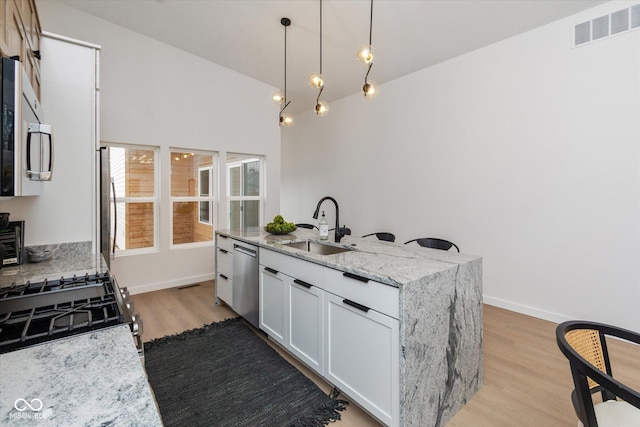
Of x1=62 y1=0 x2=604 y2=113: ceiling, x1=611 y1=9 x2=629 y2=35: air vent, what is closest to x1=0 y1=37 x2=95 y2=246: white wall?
x1=62 y1=0 x2=604 y2=113: ceiling

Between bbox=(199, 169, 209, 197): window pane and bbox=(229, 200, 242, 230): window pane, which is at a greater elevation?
bbox=(199, 169, 209, 197): window pane

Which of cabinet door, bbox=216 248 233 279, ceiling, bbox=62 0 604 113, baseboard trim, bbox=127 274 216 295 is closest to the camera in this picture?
ceiling, bbox=62 0 604 113

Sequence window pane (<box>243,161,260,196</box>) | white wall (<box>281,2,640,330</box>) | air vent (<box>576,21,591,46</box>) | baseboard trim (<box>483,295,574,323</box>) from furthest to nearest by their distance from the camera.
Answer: window pane (<box>243,161,260,196</box>) < baseboard trim (<box>483,295,574,323</box>) < air vent (<box>576,21,591,46</box>) < white wall (<box>281,2,640,330</box>)

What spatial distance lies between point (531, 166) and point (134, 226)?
503 cm

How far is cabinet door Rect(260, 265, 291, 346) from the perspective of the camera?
8.04 feet

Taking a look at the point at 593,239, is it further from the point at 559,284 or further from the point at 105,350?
the point at 105,350

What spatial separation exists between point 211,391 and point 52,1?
4486 mm

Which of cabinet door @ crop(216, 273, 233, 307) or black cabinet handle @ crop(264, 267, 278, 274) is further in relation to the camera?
cabinet door @ crop(216, 273, 233, 307)

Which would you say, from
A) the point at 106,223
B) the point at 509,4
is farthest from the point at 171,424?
the point at 509,4

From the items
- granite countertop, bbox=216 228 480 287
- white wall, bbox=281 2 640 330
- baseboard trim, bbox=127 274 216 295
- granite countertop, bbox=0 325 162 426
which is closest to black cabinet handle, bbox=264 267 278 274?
granite countertop, bbox=216 228 480 287

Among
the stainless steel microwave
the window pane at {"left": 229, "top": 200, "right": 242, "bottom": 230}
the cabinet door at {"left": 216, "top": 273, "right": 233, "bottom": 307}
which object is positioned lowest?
the cabinet door at {"left": 216, "top": 273, "right": 233, "bottom": 307}

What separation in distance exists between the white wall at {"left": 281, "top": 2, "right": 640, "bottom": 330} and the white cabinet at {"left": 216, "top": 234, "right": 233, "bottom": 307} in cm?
246

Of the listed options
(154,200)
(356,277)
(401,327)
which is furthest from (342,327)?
(154,200)

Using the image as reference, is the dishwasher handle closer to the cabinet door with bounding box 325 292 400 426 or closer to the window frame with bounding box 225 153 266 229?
the cabinet door with bounding box 325 292 400 426
